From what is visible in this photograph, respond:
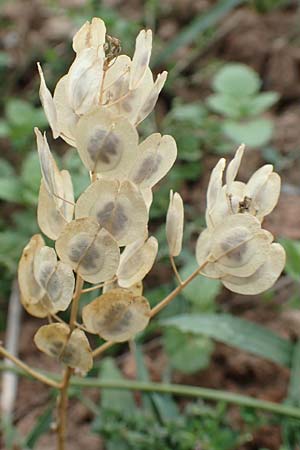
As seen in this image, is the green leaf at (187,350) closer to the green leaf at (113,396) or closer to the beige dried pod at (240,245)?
the green leaf at (113,396)

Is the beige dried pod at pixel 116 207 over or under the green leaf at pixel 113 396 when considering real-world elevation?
over

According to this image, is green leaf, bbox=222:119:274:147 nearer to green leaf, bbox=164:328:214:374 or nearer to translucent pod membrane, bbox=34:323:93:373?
green leaf, bbox=164:328:214:374

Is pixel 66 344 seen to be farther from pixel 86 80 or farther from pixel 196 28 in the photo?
pixel 196 28

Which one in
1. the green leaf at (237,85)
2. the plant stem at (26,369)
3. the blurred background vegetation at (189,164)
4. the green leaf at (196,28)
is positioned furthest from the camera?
the green leaf at (196,28)

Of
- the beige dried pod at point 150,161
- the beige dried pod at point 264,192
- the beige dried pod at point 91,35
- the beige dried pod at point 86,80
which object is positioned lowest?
the beige dried pod at point 264,192

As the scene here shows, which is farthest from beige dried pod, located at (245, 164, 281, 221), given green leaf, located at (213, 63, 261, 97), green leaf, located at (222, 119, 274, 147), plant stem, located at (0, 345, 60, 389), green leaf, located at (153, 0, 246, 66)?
green leaf, located at (153, 0, 246, 66)

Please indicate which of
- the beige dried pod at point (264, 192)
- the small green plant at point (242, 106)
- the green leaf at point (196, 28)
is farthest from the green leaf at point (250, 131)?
the beige dried pod at point (264, 192)
